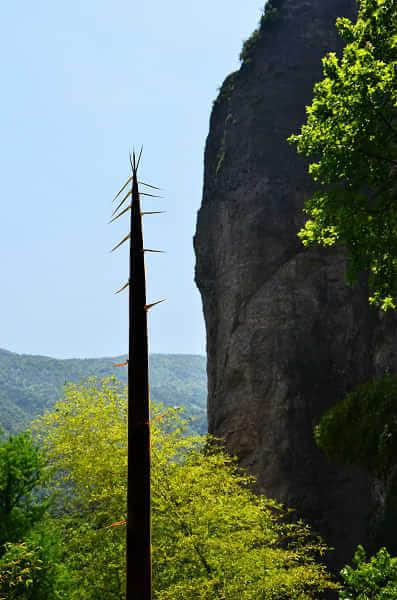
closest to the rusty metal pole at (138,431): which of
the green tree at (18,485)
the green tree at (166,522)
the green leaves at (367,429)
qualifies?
the green leaves at (367,429)

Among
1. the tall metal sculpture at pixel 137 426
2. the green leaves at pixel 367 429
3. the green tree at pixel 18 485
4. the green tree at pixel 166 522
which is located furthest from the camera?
the green tree at pixel 18 485

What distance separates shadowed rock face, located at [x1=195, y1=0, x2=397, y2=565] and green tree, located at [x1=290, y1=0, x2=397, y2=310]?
15778mm

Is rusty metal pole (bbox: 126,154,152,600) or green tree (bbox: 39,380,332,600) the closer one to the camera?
rusty metal pole (bbox: 126,154,152,600)

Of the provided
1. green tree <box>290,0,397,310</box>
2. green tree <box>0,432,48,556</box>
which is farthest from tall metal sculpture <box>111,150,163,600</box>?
green tree <box>0,432,48,556</box>

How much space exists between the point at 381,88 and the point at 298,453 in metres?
21.2

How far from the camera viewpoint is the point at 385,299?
15.6m

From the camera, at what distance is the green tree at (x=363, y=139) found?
45.6 feet

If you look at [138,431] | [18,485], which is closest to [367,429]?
[18,485]

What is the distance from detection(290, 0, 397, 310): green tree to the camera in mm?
13914

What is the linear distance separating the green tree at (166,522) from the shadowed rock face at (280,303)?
Result: 438 inches

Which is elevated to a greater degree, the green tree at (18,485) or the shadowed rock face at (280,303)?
the shadowed rock face at (280,303)

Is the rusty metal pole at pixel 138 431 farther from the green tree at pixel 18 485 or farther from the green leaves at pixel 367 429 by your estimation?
the green tree at pixel 18 485

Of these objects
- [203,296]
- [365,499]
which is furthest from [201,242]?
[365,499]

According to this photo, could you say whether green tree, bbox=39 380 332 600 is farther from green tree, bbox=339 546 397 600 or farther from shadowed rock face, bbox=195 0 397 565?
shadowed rock face, bbox=195 0 397 565
